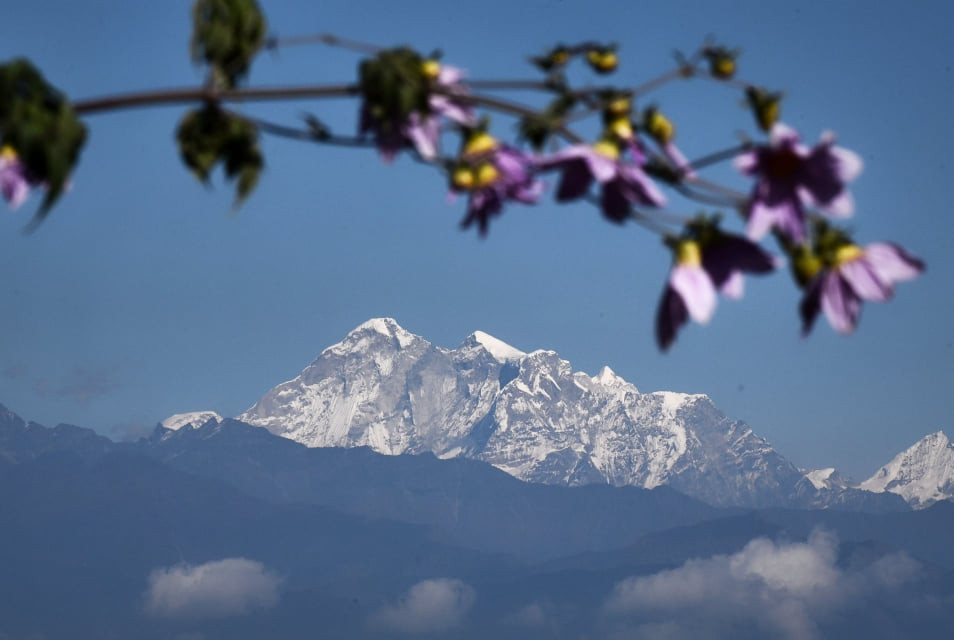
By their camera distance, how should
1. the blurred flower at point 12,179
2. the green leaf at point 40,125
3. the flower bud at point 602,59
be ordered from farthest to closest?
the flower bud at point 602,59 → the blurred flower at point 12,179 → the green leaf at point 40,125

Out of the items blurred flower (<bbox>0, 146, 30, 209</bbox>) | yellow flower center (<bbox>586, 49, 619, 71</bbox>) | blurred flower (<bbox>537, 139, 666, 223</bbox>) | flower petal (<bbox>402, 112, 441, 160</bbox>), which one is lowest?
blurred flower (<bbox>537, 139, 666, 223</bbox>)

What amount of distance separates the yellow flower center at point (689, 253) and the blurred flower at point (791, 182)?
89 millimetres

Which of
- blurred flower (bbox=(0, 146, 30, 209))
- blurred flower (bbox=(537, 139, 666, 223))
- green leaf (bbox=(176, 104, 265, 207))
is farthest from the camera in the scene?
blurred flower (bbox=(0, 146, 30, 209))

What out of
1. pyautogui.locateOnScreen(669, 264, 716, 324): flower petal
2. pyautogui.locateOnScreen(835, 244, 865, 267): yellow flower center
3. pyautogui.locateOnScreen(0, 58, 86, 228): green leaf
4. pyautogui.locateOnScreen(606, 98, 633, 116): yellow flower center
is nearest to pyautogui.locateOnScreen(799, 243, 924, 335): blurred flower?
pyautogui.locateOnScreen(835, 244, 865, 267): yellow flower center

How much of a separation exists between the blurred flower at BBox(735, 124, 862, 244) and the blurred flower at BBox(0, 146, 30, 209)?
1.10 meters

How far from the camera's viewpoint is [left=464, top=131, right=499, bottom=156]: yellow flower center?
1720mm

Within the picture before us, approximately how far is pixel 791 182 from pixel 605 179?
0.25 metres

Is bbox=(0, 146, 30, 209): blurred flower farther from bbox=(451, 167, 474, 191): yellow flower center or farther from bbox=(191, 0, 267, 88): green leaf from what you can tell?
bbox=(451, 167, 474, 191): yellow flower center

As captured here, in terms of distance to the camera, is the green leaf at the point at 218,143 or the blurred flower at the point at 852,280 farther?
the green leaf at the point at 218,143

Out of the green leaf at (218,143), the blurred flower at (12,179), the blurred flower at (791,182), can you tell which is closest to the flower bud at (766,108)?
the blurred flower at (791,182)

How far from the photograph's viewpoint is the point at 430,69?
5.55 ft

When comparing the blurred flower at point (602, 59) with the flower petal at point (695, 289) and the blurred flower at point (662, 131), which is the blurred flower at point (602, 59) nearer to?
the blurred flower at point (662, 131)

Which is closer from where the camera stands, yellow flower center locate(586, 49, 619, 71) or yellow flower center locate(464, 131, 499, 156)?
yellow flower center locate(464, 131, 499, 156)

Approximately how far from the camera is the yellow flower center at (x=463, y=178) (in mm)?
1714
